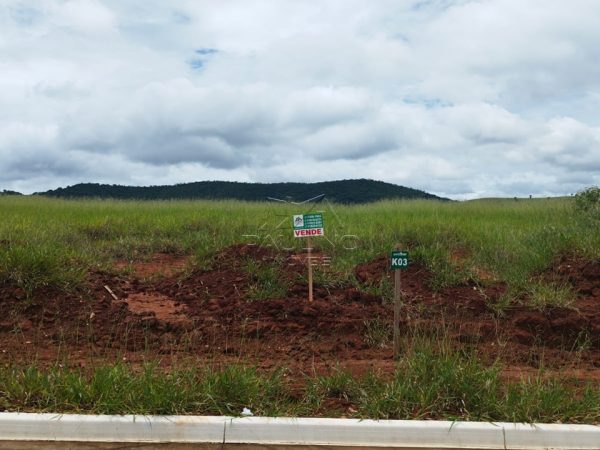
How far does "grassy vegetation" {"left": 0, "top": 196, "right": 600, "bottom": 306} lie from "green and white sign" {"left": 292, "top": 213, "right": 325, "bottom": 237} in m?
0.98

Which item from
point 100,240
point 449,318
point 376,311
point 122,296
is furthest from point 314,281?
point 100,240

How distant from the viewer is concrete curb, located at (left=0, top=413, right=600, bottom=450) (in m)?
4.16

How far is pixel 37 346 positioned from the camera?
5930 mm

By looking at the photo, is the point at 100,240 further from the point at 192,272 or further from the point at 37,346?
the point at 37,346

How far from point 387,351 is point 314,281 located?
2.10 m

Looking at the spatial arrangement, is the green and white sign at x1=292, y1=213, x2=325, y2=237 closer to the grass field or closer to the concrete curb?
the grass field

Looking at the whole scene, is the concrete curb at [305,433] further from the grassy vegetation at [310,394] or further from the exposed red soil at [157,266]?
the exposed red soil at [157,266]

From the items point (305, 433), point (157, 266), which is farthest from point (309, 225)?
point (157, 266)

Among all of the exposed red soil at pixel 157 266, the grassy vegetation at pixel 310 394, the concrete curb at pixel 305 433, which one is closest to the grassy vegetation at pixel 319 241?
the exposed red soil at pixel 157 266

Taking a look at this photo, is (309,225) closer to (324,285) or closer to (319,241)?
(324,285)

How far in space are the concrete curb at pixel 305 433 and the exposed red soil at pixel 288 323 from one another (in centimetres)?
103

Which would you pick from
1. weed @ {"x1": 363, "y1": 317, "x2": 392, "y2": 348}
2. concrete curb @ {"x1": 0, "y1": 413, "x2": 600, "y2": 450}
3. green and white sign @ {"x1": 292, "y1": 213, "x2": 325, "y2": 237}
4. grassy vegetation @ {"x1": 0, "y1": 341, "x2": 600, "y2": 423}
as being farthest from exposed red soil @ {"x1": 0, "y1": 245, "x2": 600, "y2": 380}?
concrete curb @ {"x1": 0, "y1": 413, "x2": 600, "y2": 450}

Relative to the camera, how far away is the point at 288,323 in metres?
6.53

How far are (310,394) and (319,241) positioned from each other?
5773 mm
